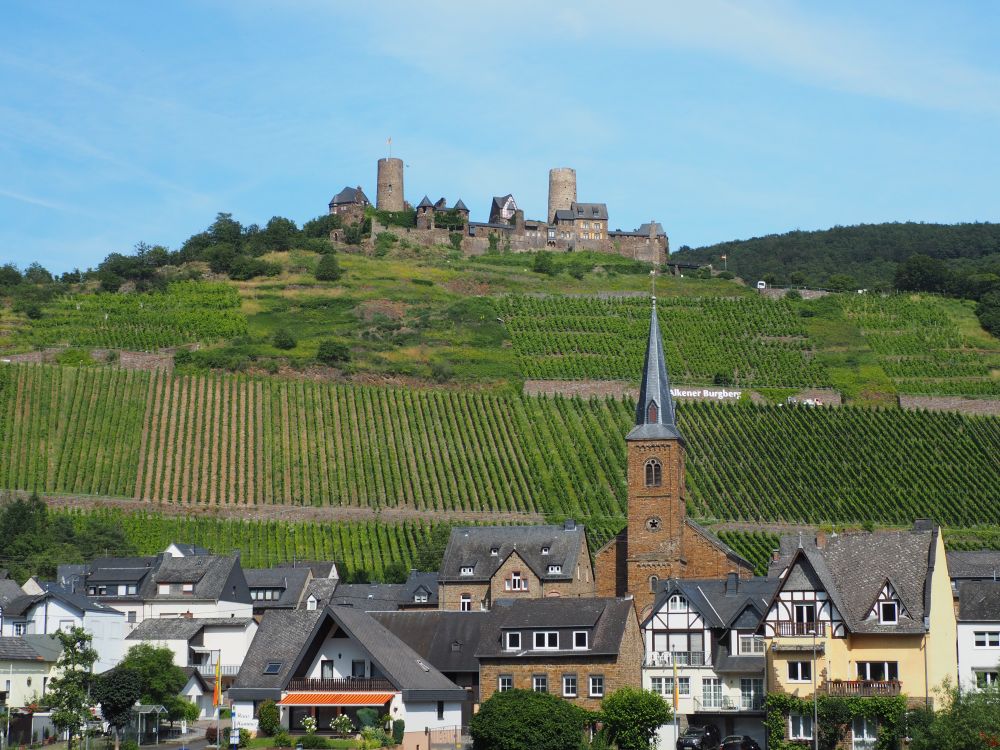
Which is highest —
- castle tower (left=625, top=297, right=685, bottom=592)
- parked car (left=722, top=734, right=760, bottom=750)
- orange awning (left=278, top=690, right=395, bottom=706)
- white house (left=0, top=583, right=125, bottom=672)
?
castle tower (left=625, top=297, right=685, bottom=592)

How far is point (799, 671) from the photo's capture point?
56875 millimetres

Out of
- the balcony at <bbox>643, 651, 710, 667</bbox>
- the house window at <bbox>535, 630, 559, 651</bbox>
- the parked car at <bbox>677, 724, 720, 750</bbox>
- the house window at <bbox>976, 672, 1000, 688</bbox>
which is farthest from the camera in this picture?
the balcony at <bbox>643, 651, 710, 667</bbox>

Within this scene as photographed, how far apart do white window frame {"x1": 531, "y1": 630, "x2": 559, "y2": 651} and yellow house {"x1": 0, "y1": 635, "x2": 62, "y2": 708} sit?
1799cm

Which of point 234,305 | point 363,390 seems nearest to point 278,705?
point 363,390

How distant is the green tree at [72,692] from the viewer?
5453 cm

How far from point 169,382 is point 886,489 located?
59.7 meters

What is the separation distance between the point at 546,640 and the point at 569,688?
201 centimetres

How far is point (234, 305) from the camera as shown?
560ft

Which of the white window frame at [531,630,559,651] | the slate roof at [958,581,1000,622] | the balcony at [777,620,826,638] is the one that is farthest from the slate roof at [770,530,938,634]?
the white window frame at [531,630,559,651]

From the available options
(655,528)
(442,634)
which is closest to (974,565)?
(655,528)

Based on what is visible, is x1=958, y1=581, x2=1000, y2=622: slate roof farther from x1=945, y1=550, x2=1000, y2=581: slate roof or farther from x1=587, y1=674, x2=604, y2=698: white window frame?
x1=587, y1=674, x2=604, y2=698: white window frame

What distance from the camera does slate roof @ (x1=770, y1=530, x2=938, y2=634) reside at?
5562 centimetres

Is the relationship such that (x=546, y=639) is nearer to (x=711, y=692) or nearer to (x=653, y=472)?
(x=711, y=692)

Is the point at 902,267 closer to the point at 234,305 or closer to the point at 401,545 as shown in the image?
the point at 234,305
